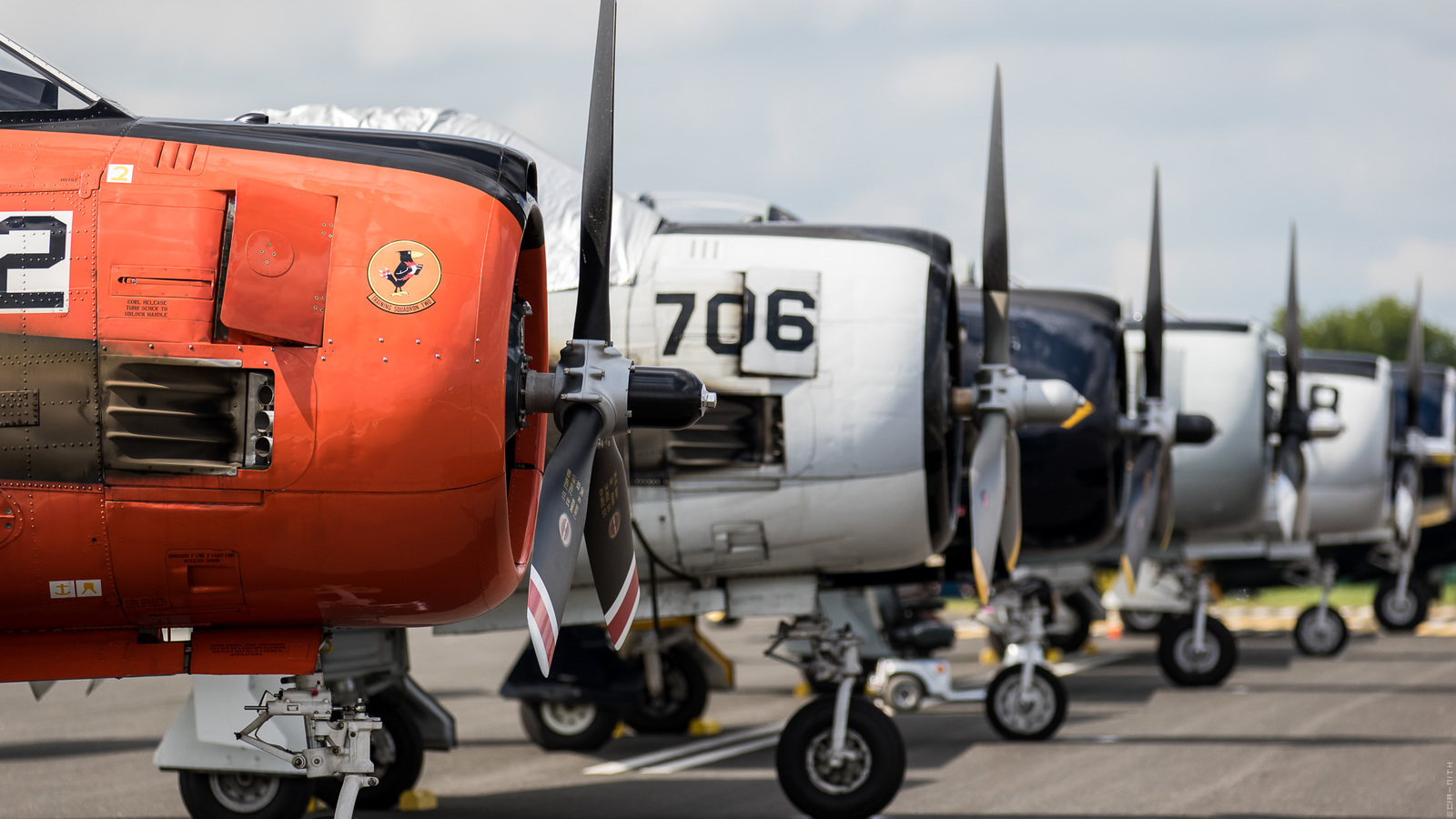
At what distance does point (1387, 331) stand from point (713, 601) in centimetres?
9356

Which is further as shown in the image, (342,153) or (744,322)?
(744,322)

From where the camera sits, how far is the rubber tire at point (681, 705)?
1211cm

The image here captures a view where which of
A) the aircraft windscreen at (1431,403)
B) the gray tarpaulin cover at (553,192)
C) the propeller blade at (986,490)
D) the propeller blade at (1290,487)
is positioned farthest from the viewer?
the aircraft windscreen at (1431,403)

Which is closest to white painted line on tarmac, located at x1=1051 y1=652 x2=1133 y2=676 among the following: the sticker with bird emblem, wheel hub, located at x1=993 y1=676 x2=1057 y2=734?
wheel hub, located at x1=993 y1=676 x2=1057 y2=734

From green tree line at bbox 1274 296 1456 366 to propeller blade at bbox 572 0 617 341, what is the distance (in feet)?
300

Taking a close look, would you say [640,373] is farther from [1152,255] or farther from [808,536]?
[1152,255]

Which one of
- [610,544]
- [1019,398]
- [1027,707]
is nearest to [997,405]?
[1019,398]

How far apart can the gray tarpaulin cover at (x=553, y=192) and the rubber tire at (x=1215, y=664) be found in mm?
9829

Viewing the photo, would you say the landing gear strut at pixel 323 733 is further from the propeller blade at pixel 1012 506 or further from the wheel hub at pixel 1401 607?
the wheel hub at pixel 1401 607

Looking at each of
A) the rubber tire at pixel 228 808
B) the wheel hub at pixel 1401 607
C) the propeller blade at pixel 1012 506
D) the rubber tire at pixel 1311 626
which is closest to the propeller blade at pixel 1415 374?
the rubber tire at pixel 1311 626

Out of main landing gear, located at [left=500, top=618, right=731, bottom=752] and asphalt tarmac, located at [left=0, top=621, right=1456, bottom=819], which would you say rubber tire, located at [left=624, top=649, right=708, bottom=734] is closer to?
main landing gear, located at [left=500, top=618, right=731, bottom=752]

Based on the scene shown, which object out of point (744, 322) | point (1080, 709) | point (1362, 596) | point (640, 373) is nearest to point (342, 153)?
point (640, 373)

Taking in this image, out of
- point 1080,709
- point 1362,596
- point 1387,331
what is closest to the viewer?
point 1080,709

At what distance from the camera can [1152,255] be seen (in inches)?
468
